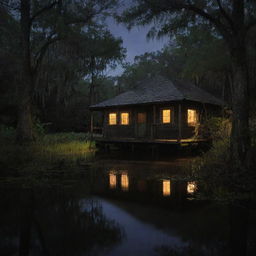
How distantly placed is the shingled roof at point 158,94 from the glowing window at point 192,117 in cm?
127

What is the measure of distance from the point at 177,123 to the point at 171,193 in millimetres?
12473

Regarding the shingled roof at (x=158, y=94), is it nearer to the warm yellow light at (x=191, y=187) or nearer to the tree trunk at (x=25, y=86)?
the tree trunk at (x=25, y=86)

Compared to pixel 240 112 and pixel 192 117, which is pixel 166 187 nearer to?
pixel 240 112

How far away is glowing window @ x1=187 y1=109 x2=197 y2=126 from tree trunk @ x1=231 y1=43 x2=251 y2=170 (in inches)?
431

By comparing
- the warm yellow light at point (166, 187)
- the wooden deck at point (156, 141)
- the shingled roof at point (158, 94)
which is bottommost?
the warm yellow light at point (166, 187)

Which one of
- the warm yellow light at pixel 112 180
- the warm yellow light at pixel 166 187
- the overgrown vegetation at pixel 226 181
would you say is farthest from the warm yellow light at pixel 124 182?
the overgrown vegetation at pixel 226 181

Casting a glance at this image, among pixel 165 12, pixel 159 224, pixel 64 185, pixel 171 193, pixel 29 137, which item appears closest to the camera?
pixel 159 224

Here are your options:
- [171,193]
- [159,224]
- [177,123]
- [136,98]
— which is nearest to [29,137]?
[136,98]

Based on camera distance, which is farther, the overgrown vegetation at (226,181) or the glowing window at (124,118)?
the glowing window at (124,118)

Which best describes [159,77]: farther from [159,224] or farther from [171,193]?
[159,224]

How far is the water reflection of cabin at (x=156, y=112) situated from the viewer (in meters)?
18.0

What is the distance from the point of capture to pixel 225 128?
11789mm

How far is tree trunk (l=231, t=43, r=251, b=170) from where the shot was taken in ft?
24.4

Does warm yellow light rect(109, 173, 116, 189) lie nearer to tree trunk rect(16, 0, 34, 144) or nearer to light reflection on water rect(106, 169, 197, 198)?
light reflection on water rect(106, 169, 197, 198)
